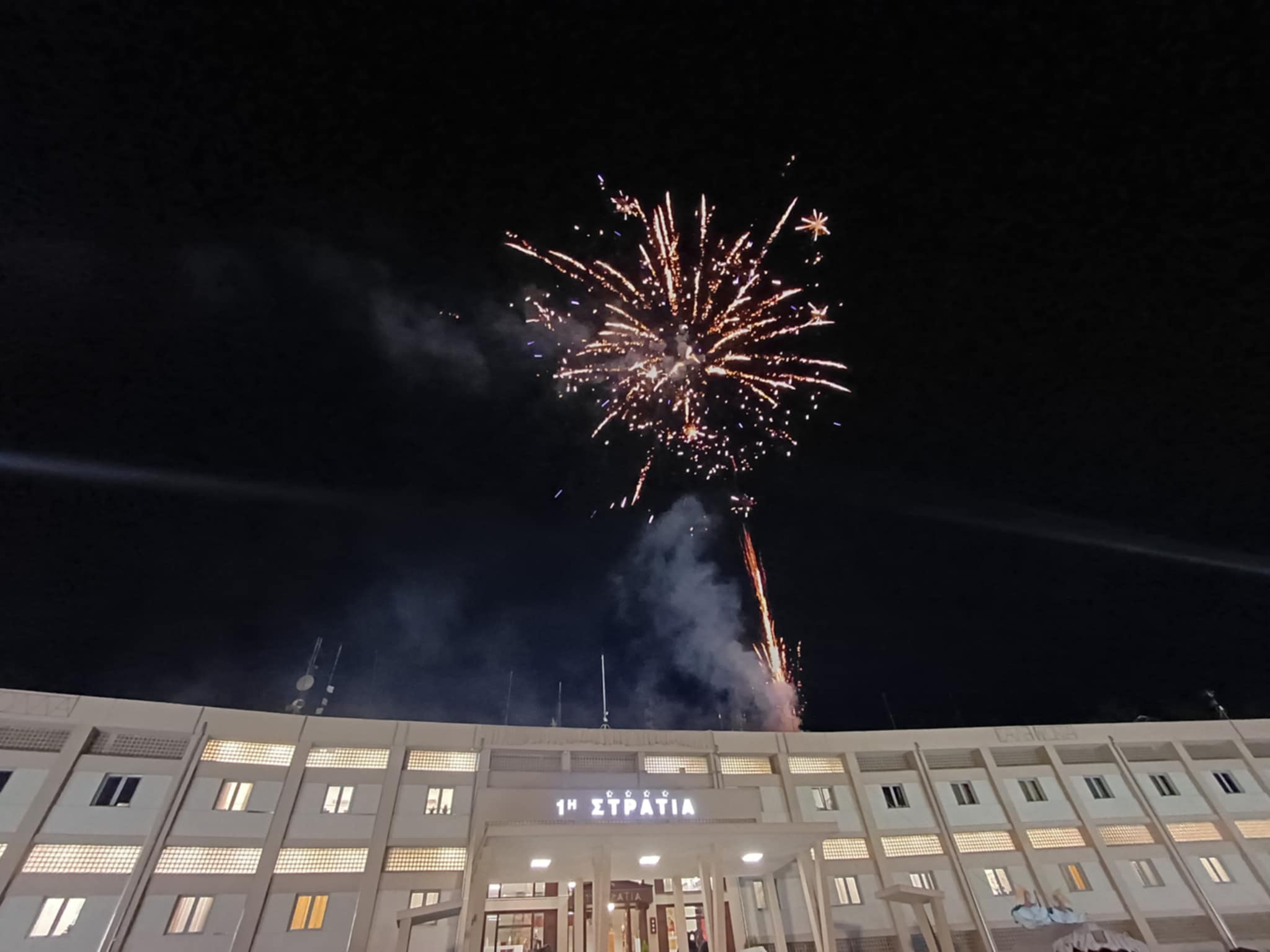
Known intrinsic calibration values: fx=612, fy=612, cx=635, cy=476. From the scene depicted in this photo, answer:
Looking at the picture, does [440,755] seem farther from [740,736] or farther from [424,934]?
[740,736]

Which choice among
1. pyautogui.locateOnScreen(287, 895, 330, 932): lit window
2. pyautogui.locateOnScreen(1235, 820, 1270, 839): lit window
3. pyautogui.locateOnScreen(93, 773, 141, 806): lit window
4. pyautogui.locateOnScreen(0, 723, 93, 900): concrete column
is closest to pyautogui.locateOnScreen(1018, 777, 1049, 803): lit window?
pyautogui.locateOnScreen(1235, 820, 1270, 839): lit window

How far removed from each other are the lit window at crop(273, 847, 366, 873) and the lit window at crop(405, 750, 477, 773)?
339 cm

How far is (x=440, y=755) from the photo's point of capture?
25.8 m

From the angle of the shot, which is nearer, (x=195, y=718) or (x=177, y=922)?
(x=177, y=922)

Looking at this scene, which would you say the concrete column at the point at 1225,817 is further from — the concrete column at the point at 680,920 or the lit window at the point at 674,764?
the concrete column at the point at 680,920

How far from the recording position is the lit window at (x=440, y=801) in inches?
962

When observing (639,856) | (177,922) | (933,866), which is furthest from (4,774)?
(933,866)

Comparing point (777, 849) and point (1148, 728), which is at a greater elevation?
point (1148, 728)

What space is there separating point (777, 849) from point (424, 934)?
43.2 feet

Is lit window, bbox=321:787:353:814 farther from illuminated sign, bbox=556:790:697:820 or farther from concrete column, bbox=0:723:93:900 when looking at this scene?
illuminated sign, bbox=556:790:697:820

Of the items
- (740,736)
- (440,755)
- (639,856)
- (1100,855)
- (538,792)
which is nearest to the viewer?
(538,792)

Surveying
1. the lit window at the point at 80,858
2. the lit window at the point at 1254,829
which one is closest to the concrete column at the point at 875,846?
the lit window at the point at 1254,829

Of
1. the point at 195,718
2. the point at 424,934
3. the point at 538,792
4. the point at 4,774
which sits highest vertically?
the point at 195,718

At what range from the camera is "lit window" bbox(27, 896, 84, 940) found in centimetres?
1867
